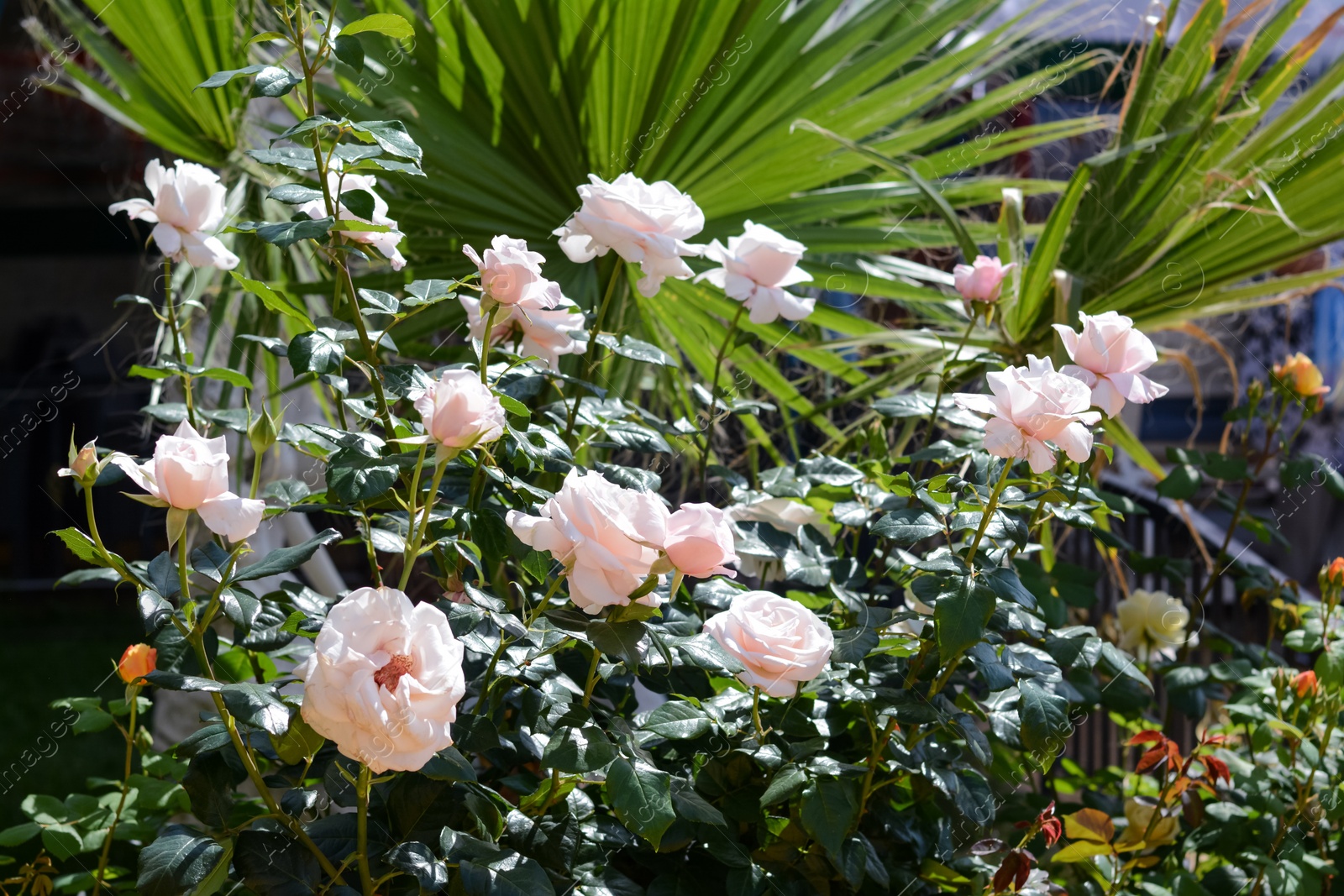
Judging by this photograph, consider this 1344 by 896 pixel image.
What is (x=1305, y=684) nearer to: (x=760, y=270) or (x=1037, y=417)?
(x=1037, y=417)

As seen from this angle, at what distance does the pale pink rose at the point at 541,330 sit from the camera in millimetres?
1018

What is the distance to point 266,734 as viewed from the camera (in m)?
0.87

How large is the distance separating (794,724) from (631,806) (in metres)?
0.26

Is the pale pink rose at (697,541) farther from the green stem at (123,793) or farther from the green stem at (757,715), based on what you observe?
the green stem at (123,793)

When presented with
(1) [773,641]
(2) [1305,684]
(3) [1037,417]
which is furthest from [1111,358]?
(2) [1305,684]

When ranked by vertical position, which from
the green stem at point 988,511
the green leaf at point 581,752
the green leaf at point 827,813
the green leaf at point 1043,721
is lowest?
the green leaf at point 827,813

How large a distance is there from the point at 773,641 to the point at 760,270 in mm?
447

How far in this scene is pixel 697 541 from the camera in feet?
2.29

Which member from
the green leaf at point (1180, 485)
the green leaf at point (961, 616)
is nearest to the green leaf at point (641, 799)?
the green leaf at point (961, 616)

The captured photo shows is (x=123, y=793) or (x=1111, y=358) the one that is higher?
(x=1111, y=358)

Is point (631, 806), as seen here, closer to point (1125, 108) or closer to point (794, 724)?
point (794, 724)

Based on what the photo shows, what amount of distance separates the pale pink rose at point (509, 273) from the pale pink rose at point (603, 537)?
0.73 feet

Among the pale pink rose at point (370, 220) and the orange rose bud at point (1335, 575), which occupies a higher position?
the pale pink rose at point (370, 220)

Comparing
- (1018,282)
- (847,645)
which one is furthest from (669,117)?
(847,645)
